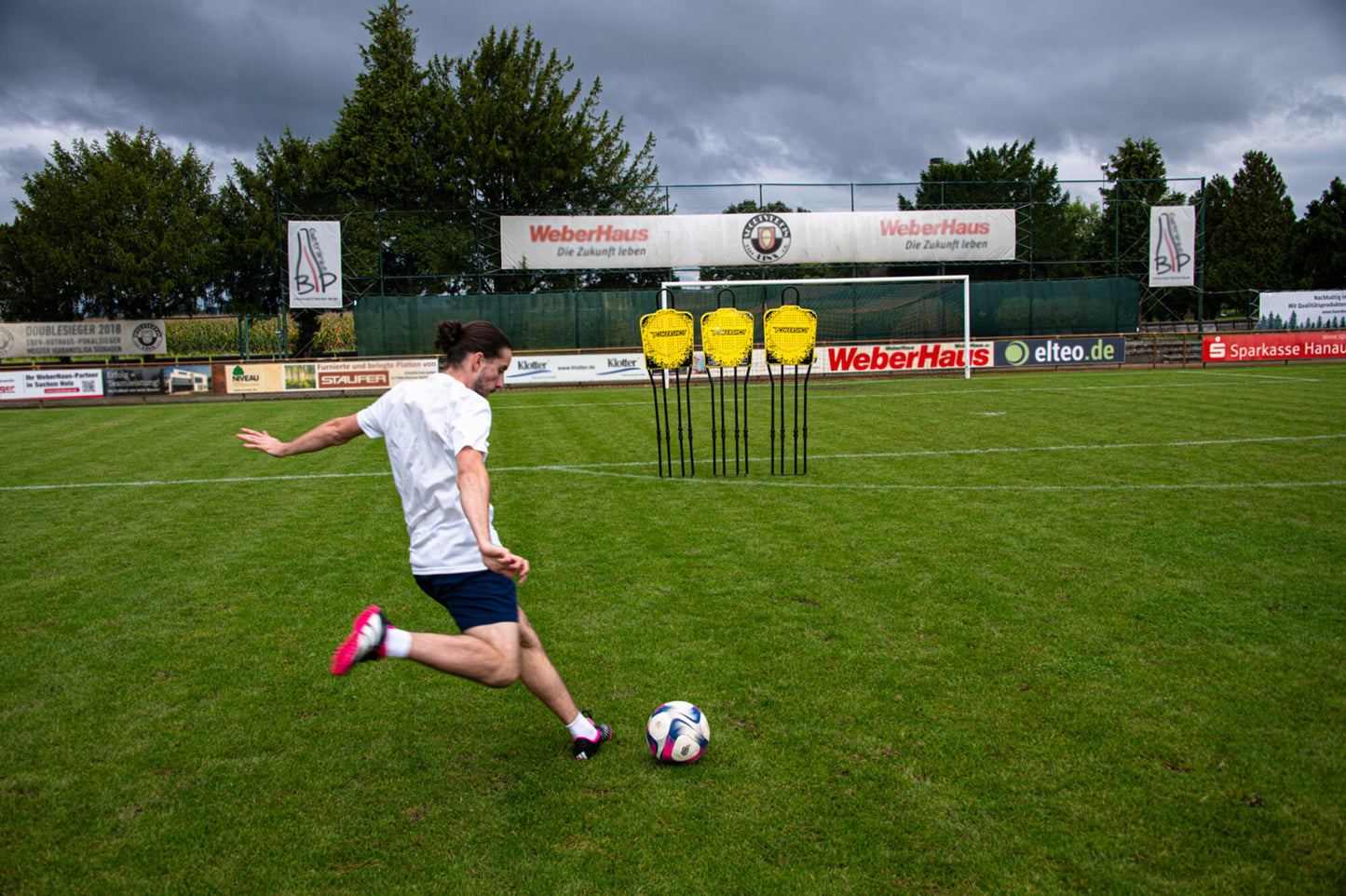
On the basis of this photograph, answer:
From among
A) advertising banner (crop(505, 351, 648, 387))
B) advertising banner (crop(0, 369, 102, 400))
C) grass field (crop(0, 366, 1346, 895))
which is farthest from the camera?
advertising banner (crop(505, 351, 648, 387))

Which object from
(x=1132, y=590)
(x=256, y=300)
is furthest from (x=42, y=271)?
(x=1132, y=590)

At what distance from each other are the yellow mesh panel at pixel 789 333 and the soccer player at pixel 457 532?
602cm

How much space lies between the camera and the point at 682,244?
32.2 m

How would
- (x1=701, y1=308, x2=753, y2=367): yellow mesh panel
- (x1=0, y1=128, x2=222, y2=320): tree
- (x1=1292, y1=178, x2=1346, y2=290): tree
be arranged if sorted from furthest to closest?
(x1=1292, y1=178, x2=1346, y2=290): tree, (x1=0, y1=128, x2=222, y2=320): tree, (x1=701, y1=308, x2=753, y2=367): yellow mesh panel

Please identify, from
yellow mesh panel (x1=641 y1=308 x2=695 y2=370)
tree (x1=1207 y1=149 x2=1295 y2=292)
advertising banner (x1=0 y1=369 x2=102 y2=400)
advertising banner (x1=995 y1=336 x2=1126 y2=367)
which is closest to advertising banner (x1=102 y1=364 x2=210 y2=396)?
advertising banner (x1=0 y1=369 x2=102 y2=400)

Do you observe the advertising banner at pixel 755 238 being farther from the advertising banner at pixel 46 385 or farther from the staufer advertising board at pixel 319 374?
the advertising banner at pixel 46 385

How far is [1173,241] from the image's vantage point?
3269 cm

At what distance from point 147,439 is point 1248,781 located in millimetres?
16514

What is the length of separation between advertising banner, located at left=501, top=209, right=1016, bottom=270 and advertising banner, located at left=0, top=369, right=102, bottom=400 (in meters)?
14.3

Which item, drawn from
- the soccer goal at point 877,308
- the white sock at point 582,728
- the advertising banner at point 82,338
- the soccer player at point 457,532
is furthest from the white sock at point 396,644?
the advertising banner at point 82,338

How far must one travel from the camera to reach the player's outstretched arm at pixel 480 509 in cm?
296

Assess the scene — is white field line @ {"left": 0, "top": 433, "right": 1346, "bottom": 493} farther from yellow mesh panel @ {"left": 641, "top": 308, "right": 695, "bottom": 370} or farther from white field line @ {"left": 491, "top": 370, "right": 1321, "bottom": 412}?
white field line @ {"left": 491, "top": 370, "right": 1321, "bottom": 412}

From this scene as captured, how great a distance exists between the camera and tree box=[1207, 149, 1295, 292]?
5669 centimetres

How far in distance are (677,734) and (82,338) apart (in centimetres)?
3723
